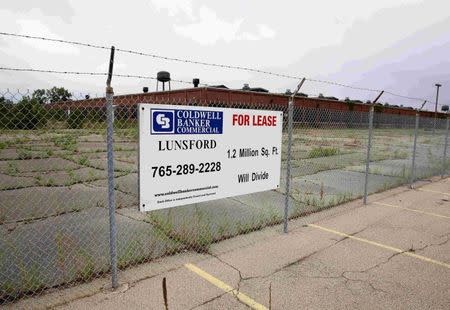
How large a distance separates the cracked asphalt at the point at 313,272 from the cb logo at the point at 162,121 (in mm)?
1794

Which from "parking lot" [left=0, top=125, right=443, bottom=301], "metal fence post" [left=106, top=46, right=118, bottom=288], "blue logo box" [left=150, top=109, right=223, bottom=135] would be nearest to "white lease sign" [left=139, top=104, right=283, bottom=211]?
"blue logo box" [left=150, top=109, right=223, bottom=135]

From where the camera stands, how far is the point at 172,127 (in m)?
4.11

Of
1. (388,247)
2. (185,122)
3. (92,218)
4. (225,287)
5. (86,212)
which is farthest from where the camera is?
(86,212)

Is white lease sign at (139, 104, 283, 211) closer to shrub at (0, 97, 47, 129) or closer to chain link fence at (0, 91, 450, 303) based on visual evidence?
chain link fence at (0, 91, 450, 303)

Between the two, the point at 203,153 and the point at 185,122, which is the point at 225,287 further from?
the point at 185,122

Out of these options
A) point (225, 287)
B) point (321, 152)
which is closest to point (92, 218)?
point (225, 287)

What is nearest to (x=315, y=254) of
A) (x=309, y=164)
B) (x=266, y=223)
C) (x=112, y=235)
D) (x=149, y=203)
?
(x=266, y=223)

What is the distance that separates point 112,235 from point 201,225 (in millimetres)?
2282

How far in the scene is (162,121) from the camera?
399 cm

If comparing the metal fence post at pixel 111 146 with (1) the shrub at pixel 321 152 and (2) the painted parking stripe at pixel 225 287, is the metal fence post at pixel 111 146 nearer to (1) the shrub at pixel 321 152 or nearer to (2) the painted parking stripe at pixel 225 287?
(2) the painted parking stripe at pixel 225 287

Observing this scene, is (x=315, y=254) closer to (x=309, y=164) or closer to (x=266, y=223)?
(x=266, y=223)

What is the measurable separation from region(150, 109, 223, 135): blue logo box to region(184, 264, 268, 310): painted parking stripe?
69.5 inches

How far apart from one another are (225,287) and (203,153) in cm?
170

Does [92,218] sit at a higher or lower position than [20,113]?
lower
